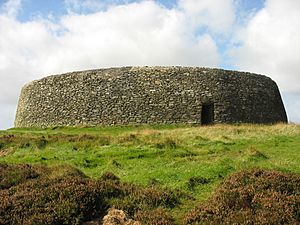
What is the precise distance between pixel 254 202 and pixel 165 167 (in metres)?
5.60

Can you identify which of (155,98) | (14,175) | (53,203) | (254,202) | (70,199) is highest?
(155,98)

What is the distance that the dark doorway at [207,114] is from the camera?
34.5m

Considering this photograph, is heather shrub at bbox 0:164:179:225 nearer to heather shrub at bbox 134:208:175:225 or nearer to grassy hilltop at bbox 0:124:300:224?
grassy hilltop at bbox 0:124:300:224

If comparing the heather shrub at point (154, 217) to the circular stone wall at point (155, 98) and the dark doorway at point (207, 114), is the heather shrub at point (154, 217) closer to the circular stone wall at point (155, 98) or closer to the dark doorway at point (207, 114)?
the circular stone wall at point (155, 98)

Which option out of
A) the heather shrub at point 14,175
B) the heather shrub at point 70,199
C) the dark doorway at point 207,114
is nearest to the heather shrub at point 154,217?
the heather shrub at point 70,199

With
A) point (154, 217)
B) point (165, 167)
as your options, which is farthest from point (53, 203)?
point (165, 167)

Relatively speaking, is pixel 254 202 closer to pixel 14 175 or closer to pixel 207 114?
pixel 14 175

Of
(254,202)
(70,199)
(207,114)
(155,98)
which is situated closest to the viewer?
(254,202)

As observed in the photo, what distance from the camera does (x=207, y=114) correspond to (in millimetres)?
34781

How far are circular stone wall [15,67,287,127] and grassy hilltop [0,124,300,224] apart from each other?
26.4 feet

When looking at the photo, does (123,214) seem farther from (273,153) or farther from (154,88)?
(154,88)

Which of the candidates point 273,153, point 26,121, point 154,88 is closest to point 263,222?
point 273,153

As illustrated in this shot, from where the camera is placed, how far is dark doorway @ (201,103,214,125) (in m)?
34.5

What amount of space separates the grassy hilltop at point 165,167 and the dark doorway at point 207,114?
7.93 metres
